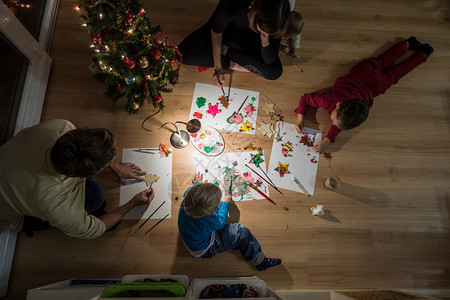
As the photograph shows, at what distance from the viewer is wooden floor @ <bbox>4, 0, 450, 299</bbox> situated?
5.29 ft

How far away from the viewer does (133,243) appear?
1.62m

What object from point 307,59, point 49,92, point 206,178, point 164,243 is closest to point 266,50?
point 307,59

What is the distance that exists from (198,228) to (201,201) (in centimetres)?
19

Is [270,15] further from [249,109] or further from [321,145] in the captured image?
[321,145]

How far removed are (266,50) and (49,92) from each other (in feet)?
5.24

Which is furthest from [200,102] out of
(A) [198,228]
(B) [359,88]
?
(B) [359,88]

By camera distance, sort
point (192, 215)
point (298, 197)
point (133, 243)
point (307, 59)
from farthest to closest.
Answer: point (307, 59) → point (298, 197) → point (133, 243) → point (192, 215)

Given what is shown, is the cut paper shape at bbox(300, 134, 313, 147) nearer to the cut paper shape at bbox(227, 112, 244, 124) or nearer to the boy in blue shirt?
the cut paper shape at bbox(227, 112, 244, 124)

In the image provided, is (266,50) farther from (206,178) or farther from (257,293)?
(257,293)

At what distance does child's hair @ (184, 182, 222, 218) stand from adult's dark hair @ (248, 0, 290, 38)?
90 cm

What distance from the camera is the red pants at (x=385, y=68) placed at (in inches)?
71.4

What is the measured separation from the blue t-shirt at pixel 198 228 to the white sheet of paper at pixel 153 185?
29cm

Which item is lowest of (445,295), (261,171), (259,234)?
(445,295)

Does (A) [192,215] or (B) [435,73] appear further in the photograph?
(B) [435,73]
